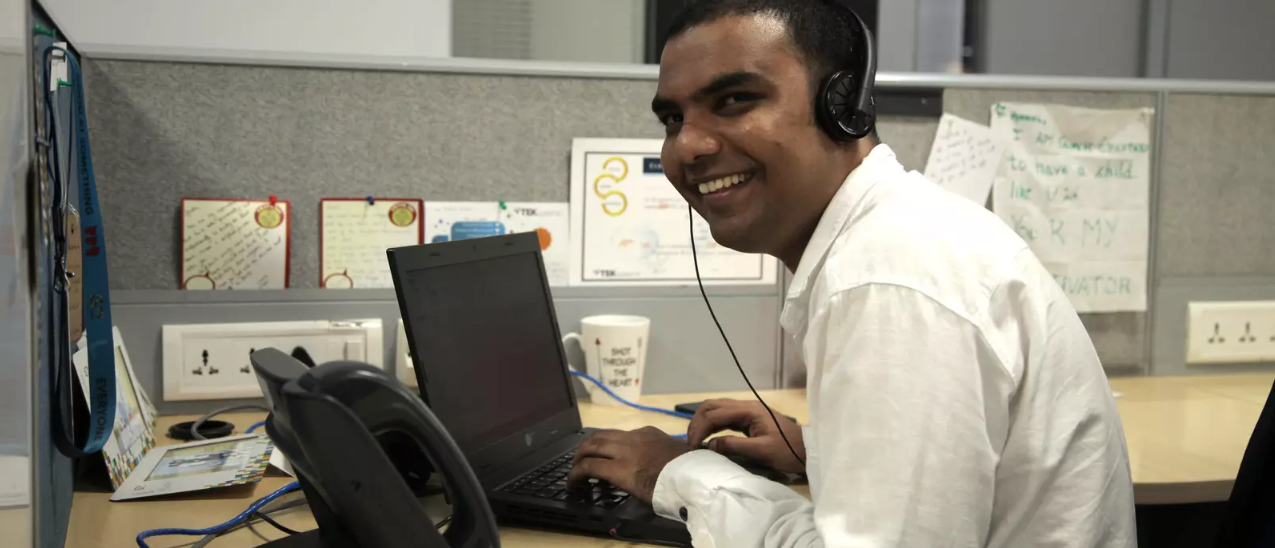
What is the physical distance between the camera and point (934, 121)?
1.22 m

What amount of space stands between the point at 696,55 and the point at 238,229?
2.11ft

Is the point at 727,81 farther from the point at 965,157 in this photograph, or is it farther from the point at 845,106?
the point at 965,157

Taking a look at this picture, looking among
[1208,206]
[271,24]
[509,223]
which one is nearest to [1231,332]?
[1208,206]

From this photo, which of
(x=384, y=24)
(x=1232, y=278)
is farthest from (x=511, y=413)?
(x=384, y=24)

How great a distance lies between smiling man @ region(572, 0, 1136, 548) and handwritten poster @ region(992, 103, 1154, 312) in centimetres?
61

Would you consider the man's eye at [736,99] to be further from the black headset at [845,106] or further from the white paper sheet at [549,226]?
the white paper sheet at [549,226]

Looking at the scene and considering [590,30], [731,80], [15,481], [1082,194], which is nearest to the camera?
[15,481]

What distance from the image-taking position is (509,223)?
1133 mm

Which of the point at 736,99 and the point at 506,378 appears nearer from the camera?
the point at 736,99

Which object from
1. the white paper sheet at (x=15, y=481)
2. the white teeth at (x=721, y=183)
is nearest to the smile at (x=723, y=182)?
the white teeth at (x=721, y=183)

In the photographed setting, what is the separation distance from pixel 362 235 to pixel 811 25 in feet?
2.08

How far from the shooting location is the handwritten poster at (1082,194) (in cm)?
123

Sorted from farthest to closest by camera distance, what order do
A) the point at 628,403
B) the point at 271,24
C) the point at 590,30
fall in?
the point at 590,30, the point at 271,24, the point at 628,403

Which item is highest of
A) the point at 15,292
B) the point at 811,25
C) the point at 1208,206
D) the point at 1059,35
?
the point at 1059,35
